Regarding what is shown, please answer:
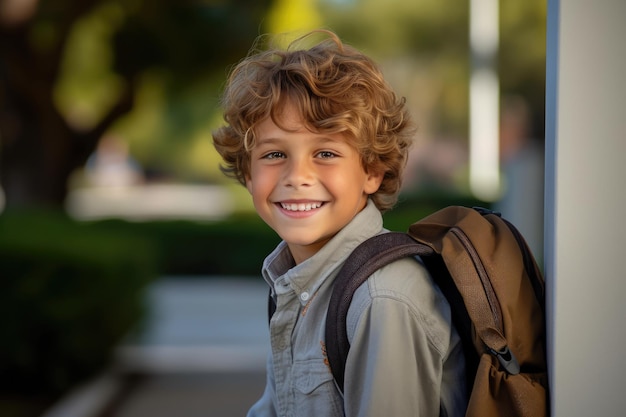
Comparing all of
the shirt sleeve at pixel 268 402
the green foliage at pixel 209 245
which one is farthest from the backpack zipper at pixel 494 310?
the green foliage at pixel 209 245

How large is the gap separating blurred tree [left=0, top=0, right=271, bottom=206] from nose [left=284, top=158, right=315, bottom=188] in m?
8.02

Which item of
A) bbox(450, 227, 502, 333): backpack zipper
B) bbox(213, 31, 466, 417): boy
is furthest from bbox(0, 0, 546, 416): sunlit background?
bbox(450, 227, 502, 333): backpack zipper

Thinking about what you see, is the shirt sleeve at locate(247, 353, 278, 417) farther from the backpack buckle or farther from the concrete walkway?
the concrete walkway

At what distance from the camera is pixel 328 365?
1.65 metres

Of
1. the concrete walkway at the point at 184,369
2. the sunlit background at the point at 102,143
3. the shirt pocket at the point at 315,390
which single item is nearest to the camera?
the shirt pocket at the point at 315,390

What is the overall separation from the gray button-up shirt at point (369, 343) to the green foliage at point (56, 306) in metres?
3.63

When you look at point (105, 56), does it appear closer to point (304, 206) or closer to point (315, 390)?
point (304, 206)

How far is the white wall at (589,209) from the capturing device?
138cm

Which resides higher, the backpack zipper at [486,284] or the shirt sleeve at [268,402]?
the backpack zipper at [486,284]

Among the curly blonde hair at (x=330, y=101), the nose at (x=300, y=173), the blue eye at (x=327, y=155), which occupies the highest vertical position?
the curly blonde hair at (x=330, y=101)

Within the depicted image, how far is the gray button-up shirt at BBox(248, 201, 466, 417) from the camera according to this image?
1511 mm

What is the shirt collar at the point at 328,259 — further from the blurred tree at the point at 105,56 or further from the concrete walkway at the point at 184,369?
the blurred tree at the point at 105,56

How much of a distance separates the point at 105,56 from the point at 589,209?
1055 centimetres

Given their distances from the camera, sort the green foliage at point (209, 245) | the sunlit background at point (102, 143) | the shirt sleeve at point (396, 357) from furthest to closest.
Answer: the green foliage at point (209, 245) < the sunlit background at point (102, 143) < the shirt sleeve at point (396, 357)
